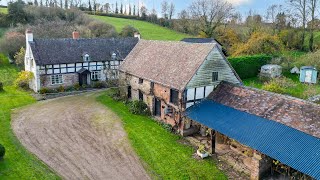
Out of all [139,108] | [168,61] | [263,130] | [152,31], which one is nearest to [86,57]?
[139,108]

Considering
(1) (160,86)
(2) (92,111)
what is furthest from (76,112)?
(1) (160,86)

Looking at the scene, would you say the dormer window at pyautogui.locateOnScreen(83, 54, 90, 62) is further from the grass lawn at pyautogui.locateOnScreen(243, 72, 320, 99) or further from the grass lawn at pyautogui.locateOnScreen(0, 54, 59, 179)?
the grass lawn at pyautogui.locateOnScreen(243, 72, 320, 99)

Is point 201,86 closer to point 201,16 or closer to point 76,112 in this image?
point 76,112

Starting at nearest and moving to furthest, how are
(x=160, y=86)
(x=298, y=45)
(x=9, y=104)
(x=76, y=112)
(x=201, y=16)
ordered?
(x=160, y=86) → (x=76, y=112) → (x=9, y=104) → (x=298, y=45) → (x=201, y=16)

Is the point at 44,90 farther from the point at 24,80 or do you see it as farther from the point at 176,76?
the point at 176,76

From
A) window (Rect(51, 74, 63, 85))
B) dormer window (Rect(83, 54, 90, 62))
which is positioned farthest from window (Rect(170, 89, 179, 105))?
window (Rect(51, 74, 63, 85))

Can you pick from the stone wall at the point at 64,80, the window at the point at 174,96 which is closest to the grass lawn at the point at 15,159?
the stone wall at the point at 64,80

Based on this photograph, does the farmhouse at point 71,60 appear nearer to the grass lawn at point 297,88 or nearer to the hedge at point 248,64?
the hedge at point 248,64
